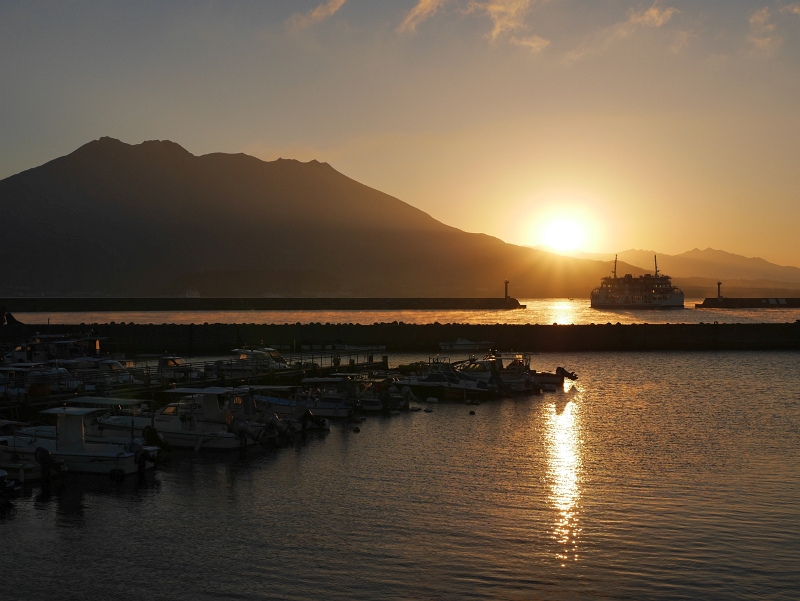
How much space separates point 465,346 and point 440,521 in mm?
55682

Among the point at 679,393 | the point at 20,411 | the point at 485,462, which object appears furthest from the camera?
the point at 679,393

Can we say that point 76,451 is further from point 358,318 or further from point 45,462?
point 358,318

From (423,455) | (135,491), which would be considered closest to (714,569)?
(423,455)

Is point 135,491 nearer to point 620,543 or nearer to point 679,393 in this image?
point 620,543

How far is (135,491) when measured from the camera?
24.1 metres

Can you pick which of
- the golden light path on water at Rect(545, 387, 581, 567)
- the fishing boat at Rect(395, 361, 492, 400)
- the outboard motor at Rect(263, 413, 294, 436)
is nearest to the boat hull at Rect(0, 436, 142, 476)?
the outboard motor at Rect(263, 413, 294, 436)

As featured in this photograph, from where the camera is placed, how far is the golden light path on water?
19594mm

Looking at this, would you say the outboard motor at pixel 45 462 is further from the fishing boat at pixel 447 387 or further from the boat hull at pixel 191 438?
the fishing boat at pixel 447 387

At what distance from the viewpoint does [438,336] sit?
81.2 meters

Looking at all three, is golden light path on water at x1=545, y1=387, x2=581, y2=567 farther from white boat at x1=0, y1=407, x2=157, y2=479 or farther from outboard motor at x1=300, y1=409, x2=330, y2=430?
white boat at x1=0, y1=407, x2=157, y2=479

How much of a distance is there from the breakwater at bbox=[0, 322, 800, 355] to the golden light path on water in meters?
37.3

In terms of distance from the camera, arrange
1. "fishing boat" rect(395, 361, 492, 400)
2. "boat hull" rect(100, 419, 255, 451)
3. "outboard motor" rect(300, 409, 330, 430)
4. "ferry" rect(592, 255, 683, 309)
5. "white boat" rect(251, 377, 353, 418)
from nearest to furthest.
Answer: "boat hull" rect(100, 419, 255, 451) < "outboard motor" rect(300, 409, 330, 430) < "white boat" rect(251, 377, 353, 418) < "fishing boat" rect(395, 361, 492, 400) < "ferry" rect(592, 255, 683, 309)

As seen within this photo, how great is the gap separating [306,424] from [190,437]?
597 cm

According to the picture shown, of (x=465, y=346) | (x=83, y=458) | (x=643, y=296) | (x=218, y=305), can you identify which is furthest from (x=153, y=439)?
(x=643, y=296)
